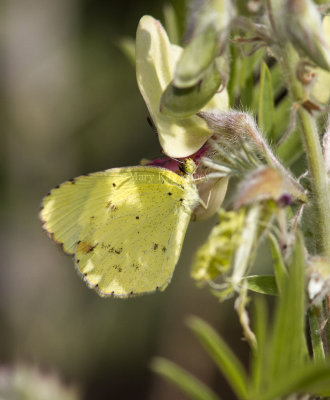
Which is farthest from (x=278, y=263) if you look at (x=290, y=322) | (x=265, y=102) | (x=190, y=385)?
(x=265, y=102)

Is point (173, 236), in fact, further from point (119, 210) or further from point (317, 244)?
point (317, 244)

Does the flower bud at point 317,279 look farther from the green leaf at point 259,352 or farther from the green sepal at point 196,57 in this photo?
the green sepal at point 196,57

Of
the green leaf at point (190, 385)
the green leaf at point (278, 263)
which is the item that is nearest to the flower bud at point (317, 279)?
Answer: the green leaf at point (278, 263)

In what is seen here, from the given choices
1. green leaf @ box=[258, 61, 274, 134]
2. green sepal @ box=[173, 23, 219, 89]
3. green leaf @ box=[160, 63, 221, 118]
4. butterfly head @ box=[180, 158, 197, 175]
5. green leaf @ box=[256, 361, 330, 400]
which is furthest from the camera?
butterfly head @ box=[180, 158, 197, 175]

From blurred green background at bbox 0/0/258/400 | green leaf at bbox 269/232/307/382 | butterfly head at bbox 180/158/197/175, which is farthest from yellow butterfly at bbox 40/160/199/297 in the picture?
blurred green background at bbox 0/0/258/400

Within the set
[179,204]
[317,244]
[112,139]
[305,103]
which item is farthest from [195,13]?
[112,139]

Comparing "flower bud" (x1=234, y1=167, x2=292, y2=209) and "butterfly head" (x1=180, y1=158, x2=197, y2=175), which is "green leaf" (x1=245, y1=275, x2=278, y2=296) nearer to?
"flower bud" (x1=234, y1=167, x2=292, y2=209)
